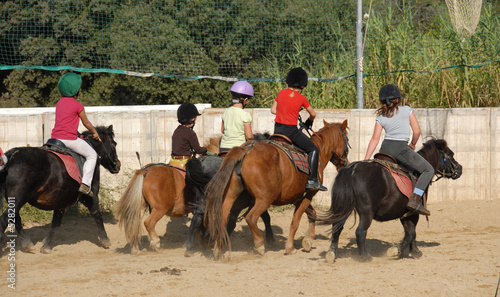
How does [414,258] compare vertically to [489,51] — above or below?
below

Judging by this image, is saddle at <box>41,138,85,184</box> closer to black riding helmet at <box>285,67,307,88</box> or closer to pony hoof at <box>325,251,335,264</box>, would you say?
black riding helmet at <box>285,67,307,88</box>

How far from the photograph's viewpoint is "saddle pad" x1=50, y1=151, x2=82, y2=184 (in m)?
8.25

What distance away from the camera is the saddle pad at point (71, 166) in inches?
325

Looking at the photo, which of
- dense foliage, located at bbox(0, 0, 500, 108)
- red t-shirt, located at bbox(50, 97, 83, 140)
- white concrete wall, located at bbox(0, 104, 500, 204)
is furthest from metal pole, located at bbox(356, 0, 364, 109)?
red t-shirt, located at bbox(50, 97, 83, 140)

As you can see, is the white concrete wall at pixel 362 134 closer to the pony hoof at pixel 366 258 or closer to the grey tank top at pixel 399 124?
the grey tank top at pixel 399 124

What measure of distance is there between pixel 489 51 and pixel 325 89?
12.2 ft

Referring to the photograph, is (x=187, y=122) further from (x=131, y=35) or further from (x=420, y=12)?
(x=420, y=12)

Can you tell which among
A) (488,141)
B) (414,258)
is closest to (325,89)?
(488,141)

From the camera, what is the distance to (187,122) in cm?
860

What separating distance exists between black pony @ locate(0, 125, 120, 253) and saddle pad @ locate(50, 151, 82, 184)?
2.0 inches

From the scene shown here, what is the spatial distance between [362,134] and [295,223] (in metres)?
3.88

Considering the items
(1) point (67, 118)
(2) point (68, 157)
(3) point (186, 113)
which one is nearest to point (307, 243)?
(3) point (186, 113)

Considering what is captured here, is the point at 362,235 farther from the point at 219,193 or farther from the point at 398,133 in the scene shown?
the point at 219,193

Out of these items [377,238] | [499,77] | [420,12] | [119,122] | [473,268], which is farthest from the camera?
[420,12]
